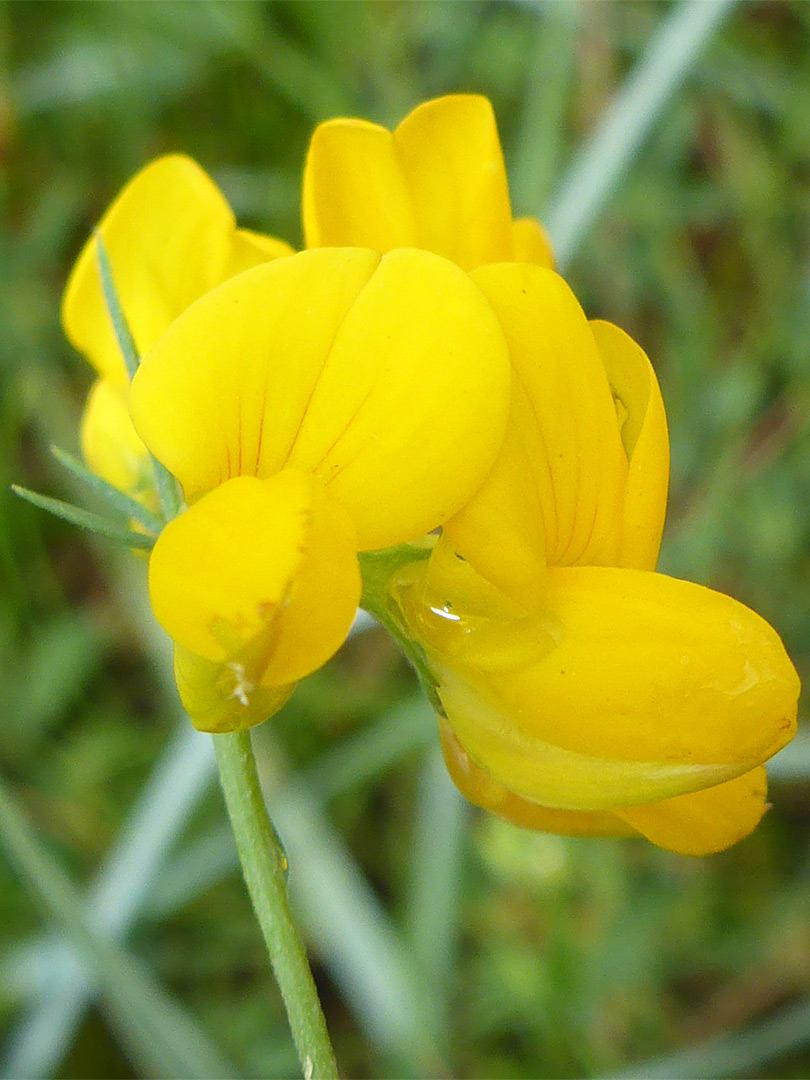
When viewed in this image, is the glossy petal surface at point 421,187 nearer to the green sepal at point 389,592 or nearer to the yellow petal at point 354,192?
the yellow petal at point 354,192

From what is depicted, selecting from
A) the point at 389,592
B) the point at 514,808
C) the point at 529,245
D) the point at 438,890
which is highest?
the point at 529,245

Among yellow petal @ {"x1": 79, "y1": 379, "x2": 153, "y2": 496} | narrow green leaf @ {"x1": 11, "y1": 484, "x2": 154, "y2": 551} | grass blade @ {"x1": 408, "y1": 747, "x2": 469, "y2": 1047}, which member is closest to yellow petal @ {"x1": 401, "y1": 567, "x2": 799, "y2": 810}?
narrow green leaf @ {"x1": 11, "y1": 484, "x2": 154, "y2": 551}

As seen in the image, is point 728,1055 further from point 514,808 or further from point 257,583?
point 257,583

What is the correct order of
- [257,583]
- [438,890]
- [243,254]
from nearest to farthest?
[257,583], [243,254], [438,890]

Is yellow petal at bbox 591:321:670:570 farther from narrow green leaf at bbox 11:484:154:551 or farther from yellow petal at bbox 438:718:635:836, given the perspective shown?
narrow green leaf at bbox 11:484:154:551

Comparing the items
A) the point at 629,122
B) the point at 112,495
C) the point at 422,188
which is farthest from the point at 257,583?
the point at 629,122

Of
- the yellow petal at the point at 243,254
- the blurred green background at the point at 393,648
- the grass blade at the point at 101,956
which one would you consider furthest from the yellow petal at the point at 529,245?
the blurred green background at the point at 393,648
